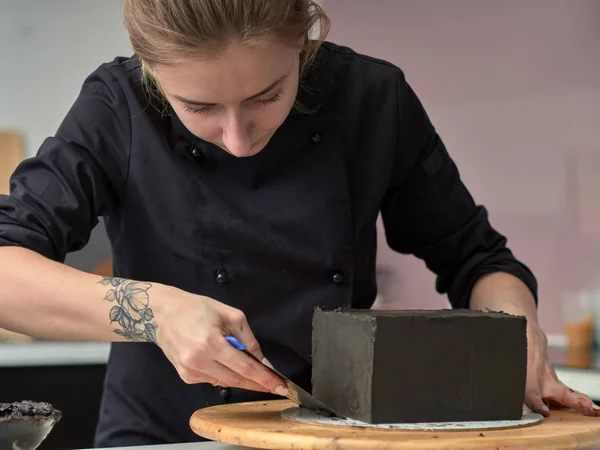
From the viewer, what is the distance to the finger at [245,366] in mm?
1242

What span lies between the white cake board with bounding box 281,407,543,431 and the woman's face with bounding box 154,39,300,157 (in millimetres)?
411

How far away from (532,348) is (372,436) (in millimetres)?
488

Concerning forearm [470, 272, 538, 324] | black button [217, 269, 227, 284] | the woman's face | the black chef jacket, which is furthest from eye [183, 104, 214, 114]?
forearm [470, 272, 538, 324]

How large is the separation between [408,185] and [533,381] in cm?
51

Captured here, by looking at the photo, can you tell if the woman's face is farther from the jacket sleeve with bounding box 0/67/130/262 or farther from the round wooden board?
the round wooden board

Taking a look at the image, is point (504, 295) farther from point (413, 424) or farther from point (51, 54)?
point (51, 54)

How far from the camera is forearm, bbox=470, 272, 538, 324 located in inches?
65.7

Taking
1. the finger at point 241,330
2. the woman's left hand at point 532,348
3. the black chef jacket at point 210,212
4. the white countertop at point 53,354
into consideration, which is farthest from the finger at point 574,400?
the white countertop at point 53,354

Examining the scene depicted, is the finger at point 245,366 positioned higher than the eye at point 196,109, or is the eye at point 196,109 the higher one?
the eye at point 196,109

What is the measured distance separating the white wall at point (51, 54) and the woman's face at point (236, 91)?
2.45 meters

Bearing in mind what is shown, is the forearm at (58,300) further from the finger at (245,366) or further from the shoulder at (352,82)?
the shoulder at (352,82)

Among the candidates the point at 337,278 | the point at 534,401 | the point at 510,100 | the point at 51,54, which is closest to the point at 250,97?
the point at 337,278

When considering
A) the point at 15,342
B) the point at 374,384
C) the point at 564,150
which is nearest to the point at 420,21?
the point at 564,150

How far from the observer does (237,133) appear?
4.55ft
